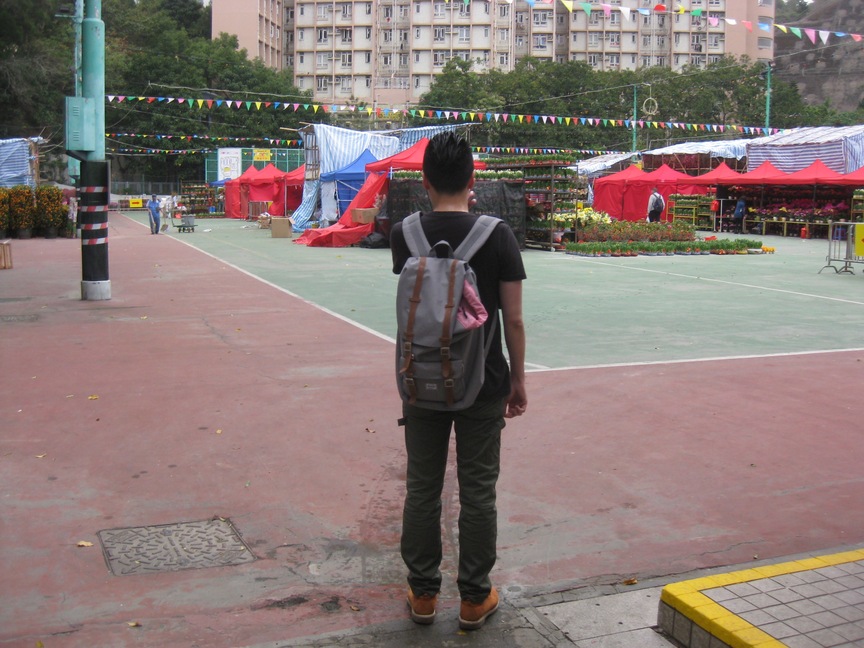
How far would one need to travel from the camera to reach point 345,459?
618 centimetres

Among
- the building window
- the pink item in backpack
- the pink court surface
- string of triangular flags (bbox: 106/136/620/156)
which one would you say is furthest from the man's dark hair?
the building window

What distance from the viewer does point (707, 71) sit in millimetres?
69062

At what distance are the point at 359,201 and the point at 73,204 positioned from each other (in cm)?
1232

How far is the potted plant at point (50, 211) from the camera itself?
3103cm

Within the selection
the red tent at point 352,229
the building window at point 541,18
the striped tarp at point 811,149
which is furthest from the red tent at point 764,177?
the building window at point 541,18

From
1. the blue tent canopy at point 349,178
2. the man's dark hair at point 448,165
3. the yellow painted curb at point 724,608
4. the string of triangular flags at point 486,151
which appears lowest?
the yellow painted curb at point 724,608

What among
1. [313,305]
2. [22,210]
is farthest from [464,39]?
[313,305]

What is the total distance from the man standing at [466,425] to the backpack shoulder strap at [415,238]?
0.08 ft

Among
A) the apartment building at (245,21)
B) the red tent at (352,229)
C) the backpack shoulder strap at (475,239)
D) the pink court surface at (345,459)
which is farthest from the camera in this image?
the apartment building at (245,21)

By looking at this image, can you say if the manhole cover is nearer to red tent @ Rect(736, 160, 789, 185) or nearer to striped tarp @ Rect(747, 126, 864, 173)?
red tent @ Rect(736, 160, 789, 185)

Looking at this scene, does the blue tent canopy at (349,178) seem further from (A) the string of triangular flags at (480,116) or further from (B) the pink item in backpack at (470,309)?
(B) the pink item in backpack at (470,309)

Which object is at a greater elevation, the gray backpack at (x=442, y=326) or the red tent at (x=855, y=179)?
the red tent at (x=855, y=179)

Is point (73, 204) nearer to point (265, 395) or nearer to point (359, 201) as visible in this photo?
point (359, 201)

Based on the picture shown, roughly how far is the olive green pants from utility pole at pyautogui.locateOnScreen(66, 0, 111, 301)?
11465 mm
